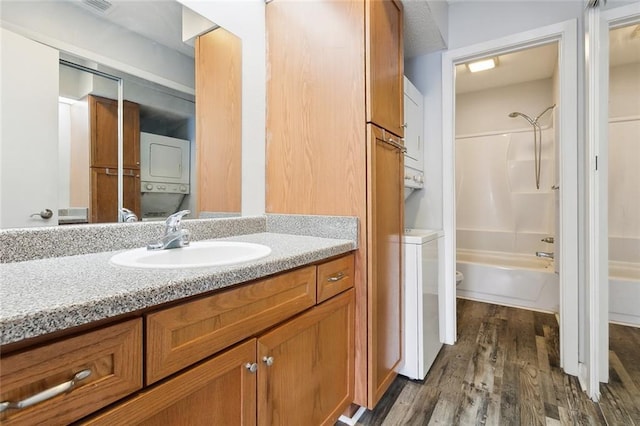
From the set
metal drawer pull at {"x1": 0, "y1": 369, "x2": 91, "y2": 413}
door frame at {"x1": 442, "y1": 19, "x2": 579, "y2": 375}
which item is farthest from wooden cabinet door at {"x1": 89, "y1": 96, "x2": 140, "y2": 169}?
door frame at {"x1": 442, "y1": 19, "x2": 579, "y2": 375}

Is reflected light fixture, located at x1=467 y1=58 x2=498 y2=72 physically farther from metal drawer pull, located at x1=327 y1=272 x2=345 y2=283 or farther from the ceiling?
metal drawer pull, located at x1=327 y1=272 x2=345 y2=283

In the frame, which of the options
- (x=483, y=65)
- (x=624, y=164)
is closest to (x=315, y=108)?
(x=624, y=164)

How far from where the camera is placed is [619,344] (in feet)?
6.40

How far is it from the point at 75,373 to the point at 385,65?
157 centimetres

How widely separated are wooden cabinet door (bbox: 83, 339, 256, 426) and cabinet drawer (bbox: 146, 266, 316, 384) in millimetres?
31

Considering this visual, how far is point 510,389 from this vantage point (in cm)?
161

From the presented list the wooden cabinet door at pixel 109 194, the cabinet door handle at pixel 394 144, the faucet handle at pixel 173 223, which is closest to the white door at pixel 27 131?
the wooden cabinet door at pixel 109 194

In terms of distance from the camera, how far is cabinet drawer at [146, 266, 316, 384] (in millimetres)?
621

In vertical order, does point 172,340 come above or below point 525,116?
below

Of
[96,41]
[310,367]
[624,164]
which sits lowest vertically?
[310,367]

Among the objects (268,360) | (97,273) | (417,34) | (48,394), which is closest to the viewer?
(48,394)

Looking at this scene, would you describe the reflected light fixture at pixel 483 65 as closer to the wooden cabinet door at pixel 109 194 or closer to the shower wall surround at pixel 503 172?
the shower wall surround at pixel 503 172

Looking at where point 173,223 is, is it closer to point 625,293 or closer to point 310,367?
point 310,367

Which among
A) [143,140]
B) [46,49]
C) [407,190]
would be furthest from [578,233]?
[46,49]
